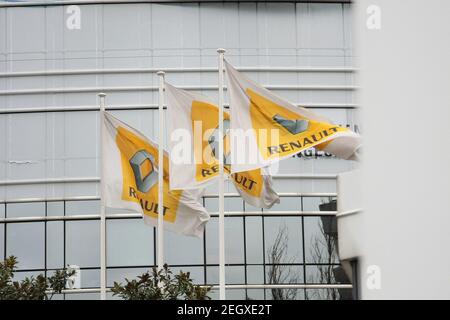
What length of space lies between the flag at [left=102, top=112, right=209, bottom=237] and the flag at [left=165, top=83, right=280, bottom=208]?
3.75 ft

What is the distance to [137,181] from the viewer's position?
2147cm

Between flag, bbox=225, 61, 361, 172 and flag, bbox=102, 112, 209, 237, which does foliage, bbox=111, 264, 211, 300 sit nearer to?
flag, bbox=102, 112, 209, 237

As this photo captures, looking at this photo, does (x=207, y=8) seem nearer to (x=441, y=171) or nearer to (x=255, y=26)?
(x=255, y=26)

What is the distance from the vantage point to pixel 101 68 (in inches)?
1087

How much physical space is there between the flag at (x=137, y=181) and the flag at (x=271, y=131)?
2.95m

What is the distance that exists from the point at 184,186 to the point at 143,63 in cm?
849

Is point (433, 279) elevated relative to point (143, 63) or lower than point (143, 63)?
lower

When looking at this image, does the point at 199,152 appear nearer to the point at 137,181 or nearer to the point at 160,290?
the point at 137,181

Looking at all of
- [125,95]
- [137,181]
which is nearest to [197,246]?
[125,95]

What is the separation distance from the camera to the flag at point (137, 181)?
2127 cm

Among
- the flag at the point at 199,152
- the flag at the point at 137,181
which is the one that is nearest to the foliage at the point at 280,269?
the flag at the point at 137,181

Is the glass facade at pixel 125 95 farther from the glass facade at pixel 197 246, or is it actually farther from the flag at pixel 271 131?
the flag at pixel 271 131
